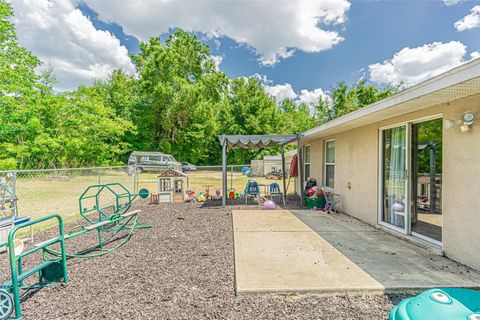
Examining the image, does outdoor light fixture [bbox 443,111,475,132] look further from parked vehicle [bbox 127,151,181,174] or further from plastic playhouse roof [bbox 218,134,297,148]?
parked vehicle [bbox 127,151,181,174]

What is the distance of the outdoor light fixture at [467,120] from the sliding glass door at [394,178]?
1255mm

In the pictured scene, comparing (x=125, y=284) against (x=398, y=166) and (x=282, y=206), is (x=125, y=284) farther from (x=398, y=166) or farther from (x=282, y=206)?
(x=282, y=206)

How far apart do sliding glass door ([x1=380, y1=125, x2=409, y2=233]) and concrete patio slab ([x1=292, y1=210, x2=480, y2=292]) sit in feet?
1.28

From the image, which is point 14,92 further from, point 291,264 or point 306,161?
point 291,264

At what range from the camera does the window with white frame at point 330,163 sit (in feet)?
26.6

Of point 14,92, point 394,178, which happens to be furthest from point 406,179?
point 14,92

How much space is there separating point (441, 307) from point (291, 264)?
6.86 feet

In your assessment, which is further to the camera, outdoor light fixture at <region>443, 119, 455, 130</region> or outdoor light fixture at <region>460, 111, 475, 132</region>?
outdoor light fixture at <region>443, 119, 455, 130</region>

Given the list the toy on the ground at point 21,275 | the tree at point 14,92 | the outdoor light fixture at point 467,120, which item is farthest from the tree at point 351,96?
the toy on the ground at point 21,275

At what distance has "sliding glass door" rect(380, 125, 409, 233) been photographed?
4.63 m

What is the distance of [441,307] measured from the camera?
4.72ft

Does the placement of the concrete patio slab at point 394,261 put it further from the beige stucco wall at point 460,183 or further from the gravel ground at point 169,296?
the gravel ground at point 169,296

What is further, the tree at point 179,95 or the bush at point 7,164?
the tree at point 179,95

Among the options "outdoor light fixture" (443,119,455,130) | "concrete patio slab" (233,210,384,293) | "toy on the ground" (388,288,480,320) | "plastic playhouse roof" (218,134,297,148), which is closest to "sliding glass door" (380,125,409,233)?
"outdoor light fixture" (443,119,455,130)
